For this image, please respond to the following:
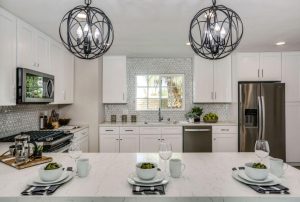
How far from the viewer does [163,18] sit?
2734mm

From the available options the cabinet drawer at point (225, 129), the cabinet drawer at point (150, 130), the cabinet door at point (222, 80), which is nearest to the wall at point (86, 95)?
the cabinet drawer at point (150, 130)

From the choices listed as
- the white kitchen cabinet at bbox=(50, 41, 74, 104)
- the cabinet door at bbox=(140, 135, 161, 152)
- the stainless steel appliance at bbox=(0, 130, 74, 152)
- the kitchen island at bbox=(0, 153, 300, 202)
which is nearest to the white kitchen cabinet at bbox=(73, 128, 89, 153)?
the stainless steel appliance at bbox=(0, 130, 74, 152)

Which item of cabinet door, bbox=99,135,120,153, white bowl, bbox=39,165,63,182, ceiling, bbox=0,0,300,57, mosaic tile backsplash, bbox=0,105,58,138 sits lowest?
cabinet door, bbox=99,135,120,153

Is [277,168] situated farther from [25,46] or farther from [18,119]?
[18,119]

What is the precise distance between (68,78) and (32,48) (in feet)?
4.07

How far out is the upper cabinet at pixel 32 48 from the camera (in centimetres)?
281

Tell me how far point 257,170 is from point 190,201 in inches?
18.9

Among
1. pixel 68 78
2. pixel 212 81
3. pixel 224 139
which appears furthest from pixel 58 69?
pixel 224 139

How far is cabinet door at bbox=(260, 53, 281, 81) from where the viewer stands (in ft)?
15.0

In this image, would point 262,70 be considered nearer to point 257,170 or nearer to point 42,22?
point 257,170

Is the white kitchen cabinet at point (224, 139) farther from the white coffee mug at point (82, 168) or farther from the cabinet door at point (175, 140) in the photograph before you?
the white coffee mug at point (82, 168)

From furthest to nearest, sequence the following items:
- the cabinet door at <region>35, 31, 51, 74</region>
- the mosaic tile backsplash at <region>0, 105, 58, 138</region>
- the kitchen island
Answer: the cabinet door at <region>35, 31, 51, 74</region>, the mosaic tile backsplash at <region>0, 105, 58, 138</region>, the kitchen island

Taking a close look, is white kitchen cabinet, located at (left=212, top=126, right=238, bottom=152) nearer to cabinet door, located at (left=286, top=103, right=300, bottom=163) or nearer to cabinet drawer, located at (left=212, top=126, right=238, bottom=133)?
cabinet drawer, located at (left=212, top=126, right=238, bottom=133)

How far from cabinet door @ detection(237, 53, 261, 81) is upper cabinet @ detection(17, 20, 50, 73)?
11.7ft
